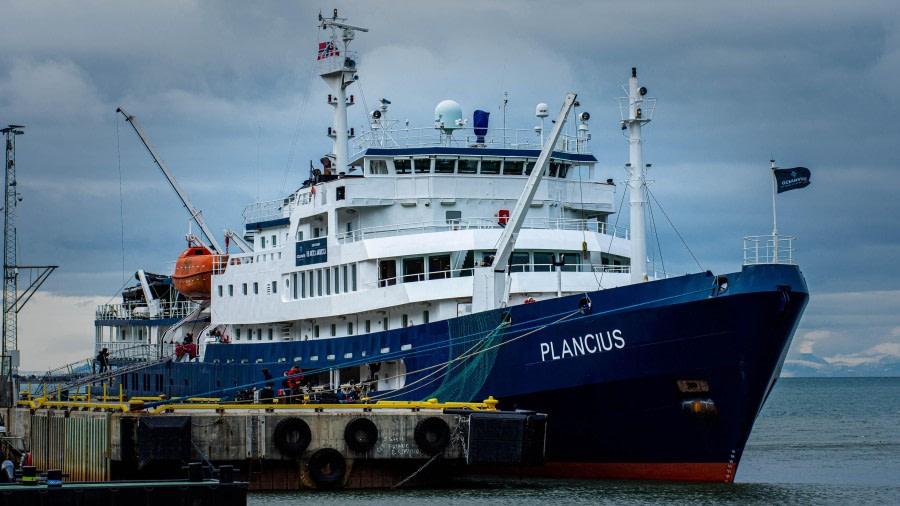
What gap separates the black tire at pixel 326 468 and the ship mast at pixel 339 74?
13.8 m

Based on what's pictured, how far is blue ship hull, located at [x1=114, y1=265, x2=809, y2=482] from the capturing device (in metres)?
27.9

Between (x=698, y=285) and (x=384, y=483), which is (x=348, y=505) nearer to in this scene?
(x=384, y=483)

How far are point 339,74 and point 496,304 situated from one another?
504 inches

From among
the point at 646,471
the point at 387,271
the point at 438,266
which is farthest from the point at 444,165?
the point at 646,471

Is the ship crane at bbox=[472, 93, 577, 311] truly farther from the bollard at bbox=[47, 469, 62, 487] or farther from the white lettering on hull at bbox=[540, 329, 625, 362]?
the bollard at bbox=[47, 469, 62, 487]

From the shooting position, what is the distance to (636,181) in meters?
30.5

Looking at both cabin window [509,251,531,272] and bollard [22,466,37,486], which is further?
cabin window [509,251,531,272]

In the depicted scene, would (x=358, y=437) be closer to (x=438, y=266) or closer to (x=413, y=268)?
(x=438, y=266)

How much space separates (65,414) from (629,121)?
45.9 ft

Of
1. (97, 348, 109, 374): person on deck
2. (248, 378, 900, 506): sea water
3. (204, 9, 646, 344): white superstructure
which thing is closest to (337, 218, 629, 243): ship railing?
(204, 9, 646, 344): white superstructure

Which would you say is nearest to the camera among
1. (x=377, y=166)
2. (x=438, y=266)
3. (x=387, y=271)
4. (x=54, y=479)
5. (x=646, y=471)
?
(x=54, y=479)

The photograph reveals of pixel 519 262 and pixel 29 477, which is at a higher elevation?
pixel 519 262

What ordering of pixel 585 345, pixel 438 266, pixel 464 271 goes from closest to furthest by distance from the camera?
pixel 585 345
pixel 464 271
pixel 438 266

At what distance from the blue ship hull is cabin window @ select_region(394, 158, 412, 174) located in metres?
7.41
